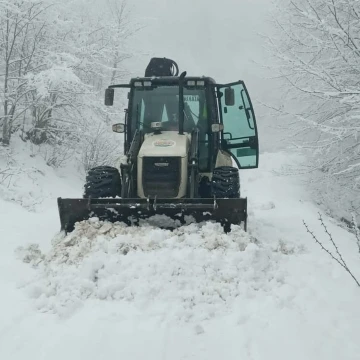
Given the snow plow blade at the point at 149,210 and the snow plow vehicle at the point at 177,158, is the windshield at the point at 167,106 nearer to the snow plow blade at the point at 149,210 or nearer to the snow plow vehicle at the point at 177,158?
the snow plow vehicle at the point at 177,158

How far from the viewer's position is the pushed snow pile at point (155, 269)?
438 centimetres

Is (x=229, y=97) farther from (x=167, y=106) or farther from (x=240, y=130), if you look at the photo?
(x=167, y=106)

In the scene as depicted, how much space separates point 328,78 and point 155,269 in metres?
5.29

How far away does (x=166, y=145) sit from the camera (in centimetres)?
679

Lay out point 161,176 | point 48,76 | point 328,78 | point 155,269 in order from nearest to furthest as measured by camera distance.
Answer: point 155,269 → point 161,176 → point 328,78 → point 48,76

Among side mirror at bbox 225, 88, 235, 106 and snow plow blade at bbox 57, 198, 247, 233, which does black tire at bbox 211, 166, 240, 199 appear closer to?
snow plow blade at bbox 57, 198, 247, 233

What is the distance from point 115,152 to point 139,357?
14.1 metres

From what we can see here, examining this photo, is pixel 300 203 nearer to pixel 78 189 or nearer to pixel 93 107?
pixel 78 189

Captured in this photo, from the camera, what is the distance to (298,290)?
4738 mm

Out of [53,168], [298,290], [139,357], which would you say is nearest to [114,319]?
[139,357]

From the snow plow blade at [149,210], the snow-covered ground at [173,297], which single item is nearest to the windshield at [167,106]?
the snow plow blade at [149,210]

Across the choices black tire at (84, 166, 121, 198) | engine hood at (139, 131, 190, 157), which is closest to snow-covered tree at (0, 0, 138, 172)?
black tire at (84, 166, 121, 198)

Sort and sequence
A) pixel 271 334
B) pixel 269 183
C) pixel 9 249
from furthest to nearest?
pixel 269 183, pixel 9 249, pixel 271 334

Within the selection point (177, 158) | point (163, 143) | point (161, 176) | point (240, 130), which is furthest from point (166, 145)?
point (240, 130)
